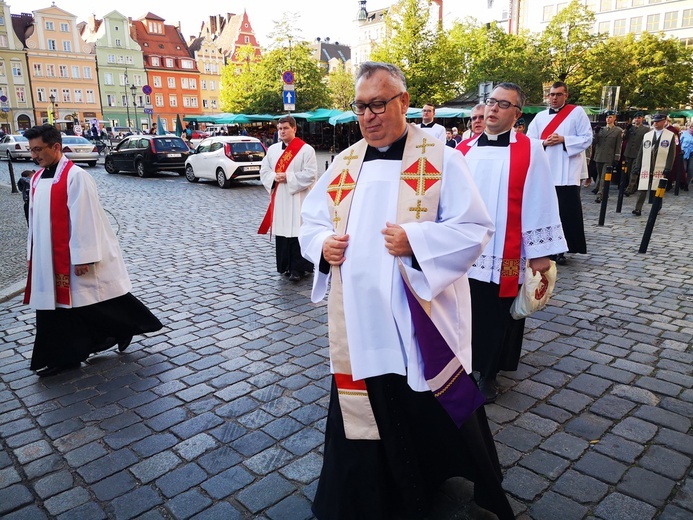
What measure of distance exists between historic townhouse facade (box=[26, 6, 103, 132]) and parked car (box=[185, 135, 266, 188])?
5811cm

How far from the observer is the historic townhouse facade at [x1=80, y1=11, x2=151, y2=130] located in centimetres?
7400

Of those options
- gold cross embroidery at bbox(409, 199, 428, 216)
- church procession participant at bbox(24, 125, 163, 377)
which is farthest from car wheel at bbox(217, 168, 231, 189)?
gold cross embroidery at bbox(409, 199, 428, 216)

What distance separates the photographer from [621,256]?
314 inches

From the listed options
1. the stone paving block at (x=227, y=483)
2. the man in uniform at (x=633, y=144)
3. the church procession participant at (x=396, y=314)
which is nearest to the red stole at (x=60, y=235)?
the stone paving block at (x=227, y=483)

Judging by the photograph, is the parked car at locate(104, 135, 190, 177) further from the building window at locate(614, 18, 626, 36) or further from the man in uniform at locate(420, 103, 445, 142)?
the building window at locate(614, 18, 626, 36)

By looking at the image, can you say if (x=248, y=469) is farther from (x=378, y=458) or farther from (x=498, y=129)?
(x=498, y=129)

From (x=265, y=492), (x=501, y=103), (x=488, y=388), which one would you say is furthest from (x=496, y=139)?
(x=265, y=492)

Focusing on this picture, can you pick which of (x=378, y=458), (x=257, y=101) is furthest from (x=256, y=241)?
(x=257, y=101)

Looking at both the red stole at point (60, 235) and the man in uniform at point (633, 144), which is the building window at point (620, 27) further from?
the red stole at point (60, 235)

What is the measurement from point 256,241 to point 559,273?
5153 mm

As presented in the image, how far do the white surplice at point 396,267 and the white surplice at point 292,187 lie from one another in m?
4.71

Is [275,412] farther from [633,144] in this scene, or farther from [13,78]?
[13,78]

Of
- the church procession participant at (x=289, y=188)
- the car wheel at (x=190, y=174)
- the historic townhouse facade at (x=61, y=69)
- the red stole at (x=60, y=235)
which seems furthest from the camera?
the historic townhouse facade at (x=61, y=69)

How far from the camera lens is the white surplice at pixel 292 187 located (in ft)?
23.3
